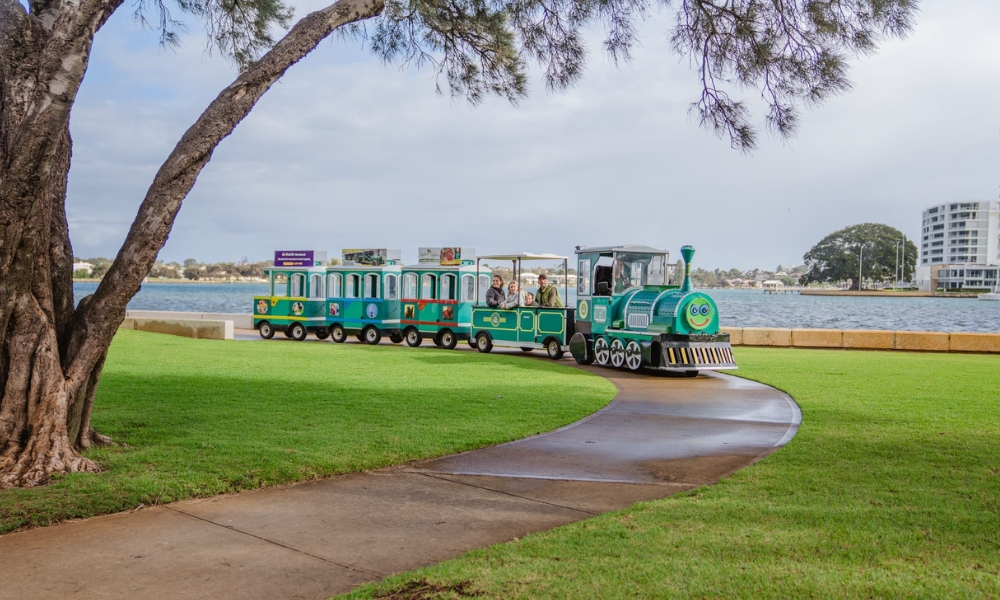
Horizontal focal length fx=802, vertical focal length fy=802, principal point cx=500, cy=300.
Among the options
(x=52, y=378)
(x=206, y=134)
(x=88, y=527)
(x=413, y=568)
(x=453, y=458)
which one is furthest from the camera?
(x=453, y=458)

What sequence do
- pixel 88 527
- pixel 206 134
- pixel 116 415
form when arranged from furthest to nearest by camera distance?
pixel 116 415 → pixel 206 134 → pixel 88 527

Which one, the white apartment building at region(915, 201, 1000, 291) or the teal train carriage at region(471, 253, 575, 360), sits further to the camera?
the white apartment building at region(915, 201, 1000, 291)

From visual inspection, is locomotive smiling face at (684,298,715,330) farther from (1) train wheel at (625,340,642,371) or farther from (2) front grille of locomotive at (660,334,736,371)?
(1) train wheel at (625,340,642,371)

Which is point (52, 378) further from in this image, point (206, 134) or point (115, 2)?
point (115, 2)

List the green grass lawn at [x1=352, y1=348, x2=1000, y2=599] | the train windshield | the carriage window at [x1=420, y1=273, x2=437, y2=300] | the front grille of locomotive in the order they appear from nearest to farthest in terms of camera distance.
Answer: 1. the green grass lawn at [x1=352, y1=348, x2=1000, y2=599]
2. the front grille of locomotive
3. the train windshield
4. the carriage window at [x1=420, y1=273, x2=437, y2=300]

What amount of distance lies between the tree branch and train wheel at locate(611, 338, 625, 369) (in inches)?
433

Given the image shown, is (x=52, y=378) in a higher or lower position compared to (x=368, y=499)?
higher

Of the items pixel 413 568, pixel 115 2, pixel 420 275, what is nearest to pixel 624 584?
pixel 413 568

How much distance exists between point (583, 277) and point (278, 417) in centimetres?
969

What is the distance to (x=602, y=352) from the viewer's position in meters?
17.2

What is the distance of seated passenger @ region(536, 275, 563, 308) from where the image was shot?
19375 mm

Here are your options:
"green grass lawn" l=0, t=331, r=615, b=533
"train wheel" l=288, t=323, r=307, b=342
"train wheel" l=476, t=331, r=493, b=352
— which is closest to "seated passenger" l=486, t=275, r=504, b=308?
"train wheel" l=476, t=331, r=493, b=352

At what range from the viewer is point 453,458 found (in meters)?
7.32

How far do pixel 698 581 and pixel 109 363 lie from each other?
13.5 meters
